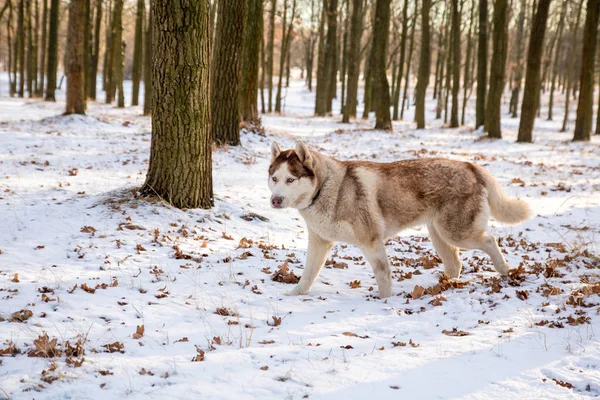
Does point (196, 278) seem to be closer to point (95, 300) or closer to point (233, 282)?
point (233, 282)

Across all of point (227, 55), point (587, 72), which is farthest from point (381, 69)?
point (227, 55)

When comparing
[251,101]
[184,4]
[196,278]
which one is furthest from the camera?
[251,101]

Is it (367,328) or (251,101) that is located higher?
(251,101)

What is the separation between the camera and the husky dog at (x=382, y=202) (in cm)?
573

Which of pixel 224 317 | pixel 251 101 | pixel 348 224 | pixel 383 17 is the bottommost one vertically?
pixel 224 317

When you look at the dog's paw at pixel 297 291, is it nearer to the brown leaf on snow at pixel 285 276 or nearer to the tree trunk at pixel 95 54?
the brown leaf on snow at pixel 285 276

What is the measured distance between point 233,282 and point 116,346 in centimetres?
218

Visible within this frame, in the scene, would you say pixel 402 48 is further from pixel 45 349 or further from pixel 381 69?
pixel 45 349

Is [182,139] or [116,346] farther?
[182,139]

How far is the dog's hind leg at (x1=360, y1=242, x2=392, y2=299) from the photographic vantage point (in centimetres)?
583

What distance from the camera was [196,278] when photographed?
6125mm

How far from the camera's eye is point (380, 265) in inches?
230

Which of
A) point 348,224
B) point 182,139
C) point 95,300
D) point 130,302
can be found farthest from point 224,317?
point 182,139

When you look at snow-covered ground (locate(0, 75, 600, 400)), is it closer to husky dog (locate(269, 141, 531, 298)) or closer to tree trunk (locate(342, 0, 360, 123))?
husky dog (locate(269, 141, 531, 298))
